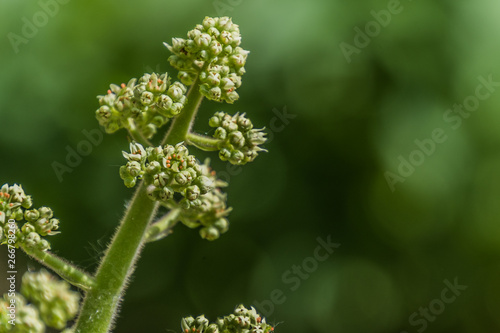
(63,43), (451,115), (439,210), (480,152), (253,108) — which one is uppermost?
(63,43)

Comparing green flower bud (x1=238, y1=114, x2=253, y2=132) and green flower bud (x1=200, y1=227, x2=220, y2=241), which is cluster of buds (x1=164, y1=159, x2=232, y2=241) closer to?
green flower bud (x1=200, y1=227, x2=220, y2=241)

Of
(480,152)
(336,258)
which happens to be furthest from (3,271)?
(480,152)

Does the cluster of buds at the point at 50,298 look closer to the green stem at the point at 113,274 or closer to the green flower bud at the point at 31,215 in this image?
the green stem at the point at 113,274

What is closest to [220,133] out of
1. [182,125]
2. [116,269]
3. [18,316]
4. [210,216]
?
[182,125]

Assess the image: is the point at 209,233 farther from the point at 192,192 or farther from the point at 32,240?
the point at 32,240

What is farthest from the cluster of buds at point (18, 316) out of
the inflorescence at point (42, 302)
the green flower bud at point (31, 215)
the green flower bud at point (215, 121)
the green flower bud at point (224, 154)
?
the green flower bud at point (215, 121)

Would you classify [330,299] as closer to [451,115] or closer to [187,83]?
[451,115]

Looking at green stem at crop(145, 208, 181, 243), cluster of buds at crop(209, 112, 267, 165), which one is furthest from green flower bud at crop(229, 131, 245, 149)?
green stem at crop(145, 208, 181, 243)
